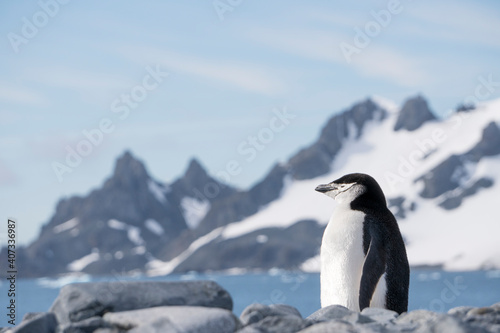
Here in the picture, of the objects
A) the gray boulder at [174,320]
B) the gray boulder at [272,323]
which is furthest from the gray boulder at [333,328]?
the gray boulder at [174,320]

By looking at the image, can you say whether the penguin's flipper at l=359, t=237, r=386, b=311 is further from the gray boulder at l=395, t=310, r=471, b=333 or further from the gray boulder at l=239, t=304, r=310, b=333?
the gray boulder at l=239, t=304, r=310, b=333

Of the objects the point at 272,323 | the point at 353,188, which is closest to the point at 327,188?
the point at 353,188

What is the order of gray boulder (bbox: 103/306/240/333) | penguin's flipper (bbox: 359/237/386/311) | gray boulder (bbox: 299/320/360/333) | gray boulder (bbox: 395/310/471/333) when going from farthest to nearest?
penguin's flipper (bbox: 359/237/386/311) → gray boulder (bbox: 103/306/240/333) → gray boulder (bbox: 299/320/360/333) → gray boulder (bbox: 395/310/471/333)

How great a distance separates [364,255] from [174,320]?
344 centimetres

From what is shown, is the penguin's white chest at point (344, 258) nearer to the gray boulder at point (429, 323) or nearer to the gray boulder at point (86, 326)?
the gray boulder at point (429, 323)

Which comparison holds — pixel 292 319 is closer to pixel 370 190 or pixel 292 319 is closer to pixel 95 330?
pixel 95 330

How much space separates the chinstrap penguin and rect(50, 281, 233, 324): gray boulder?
87.7 inches

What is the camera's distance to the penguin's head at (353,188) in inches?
343

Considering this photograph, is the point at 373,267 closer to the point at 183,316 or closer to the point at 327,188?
the point at 327,188

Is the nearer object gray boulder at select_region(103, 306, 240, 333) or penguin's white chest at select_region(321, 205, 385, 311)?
gray boulder at select_region(103, 306, 240, 333)

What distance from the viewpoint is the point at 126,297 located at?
634cm

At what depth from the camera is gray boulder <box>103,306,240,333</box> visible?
550cm

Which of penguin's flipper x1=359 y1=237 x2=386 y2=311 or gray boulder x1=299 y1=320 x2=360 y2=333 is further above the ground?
gray boulder x1=299 y1=320 x2=360 y2=333

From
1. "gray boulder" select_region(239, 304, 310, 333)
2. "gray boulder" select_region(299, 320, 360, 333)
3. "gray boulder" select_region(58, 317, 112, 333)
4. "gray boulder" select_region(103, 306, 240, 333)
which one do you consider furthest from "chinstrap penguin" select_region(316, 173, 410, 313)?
"gray boulder" select_region(58, 317, 112, 333)
